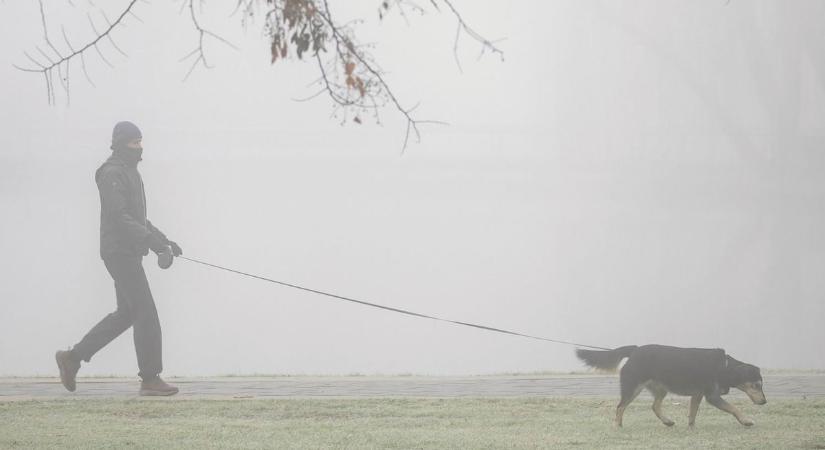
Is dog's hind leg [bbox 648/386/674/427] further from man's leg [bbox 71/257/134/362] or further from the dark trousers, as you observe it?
man's leg [bbox 71/257/134/362]

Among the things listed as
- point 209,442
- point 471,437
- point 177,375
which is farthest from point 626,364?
point 177,375

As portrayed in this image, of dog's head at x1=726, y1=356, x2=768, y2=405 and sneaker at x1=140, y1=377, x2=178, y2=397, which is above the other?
dog's head at x1=726, y1=356, x2=768, y2=405

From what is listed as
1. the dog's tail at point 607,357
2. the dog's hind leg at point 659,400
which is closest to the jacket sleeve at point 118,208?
the dog's tail at point 607,357

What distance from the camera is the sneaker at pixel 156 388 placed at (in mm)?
9781

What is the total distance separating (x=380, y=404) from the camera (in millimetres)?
9070

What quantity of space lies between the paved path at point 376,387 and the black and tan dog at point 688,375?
5.77 feet

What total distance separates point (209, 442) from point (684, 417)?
340 centimetres

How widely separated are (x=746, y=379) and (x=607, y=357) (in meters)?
0.92

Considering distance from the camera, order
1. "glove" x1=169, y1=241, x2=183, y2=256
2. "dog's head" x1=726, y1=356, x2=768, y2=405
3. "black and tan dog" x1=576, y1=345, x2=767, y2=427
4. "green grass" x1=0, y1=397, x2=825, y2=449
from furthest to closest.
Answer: "glove" x1=169, y1=241, x2=183, y2=256 → "dog's head" x1=726, y1=356, x2=768, y2=405 → "black and tan dog" x1=576, y1=345, x2=767, y2=427 → "green grass" x1=0, y1=397, x2=825, y2=449

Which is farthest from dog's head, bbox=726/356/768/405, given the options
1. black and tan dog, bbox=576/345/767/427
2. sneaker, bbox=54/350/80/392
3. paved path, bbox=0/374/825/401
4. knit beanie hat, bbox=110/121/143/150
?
sneaker, bbox=54/350/80/392

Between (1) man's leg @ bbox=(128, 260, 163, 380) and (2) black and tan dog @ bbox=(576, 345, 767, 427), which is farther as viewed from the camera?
(1) man's leg @ bbox=(128, 260, 163, 380)

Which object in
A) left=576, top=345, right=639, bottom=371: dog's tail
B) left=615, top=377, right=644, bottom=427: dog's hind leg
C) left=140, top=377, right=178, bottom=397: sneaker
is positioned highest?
left=576, top=345, right=639, bottom=371: dog's tail

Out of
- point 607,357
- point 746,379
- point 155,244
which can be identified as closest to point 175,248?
point 155,244

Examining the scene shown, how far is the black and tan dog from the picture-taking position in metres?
7.66
